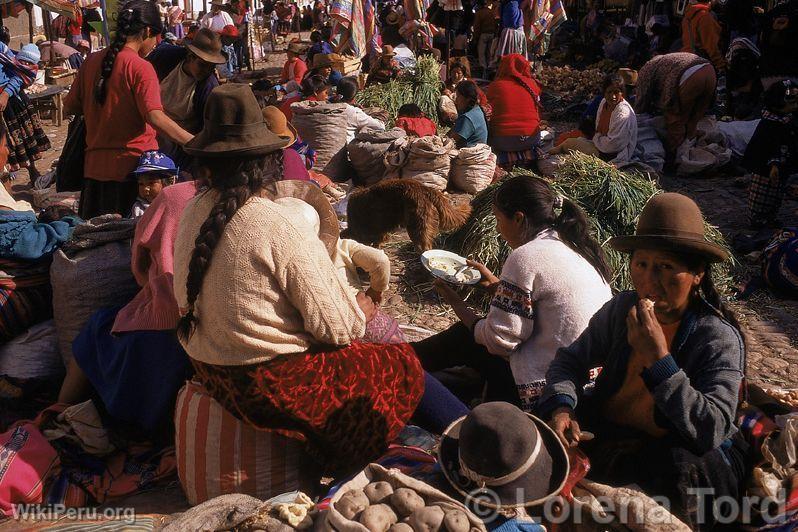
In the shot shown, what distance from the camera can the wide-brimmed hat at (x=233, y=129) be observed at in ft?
7.38

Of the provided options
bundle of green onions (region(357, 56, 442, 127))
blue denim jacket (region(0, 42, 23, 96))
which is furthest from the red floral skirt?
bundle of green onions (region(357, 56, 442, 127))

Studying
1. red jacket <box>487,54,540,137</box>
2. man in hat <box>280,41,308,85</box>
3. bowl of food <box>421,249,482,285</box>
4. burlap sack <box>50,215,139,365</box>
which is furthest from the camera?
man in hat <box>280,41,308,85</box>

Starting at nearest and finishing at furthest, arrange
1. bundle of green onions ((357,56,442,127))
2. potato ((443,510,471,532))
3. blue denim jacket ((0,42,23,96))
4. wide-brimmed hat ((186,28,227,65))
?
1. potato ((443,510,471,532))
2. wide-brimmed hat ((186,28,227,65))
3. blue denim jacket ((0,42,23,96))
4. bundle of green onions ((357,56,442,127))

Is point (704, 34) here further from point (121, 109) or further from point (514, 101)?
point (121, 109)

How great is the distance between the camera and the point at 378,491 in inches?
77.8

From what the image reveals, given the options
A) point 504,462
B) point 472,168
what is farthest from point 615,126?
point 504,462

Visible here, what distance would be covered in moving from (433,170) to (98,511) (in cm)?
463

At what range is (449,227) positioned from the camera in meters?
5.38

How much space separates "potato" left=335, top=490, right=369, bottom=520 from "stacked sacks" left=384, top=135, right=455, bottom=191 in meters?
4.91

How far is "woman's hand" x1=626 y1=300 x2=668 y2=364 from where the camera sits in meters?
1.98

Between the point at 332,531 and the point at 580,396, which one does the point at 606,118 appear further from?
the point at 332,531

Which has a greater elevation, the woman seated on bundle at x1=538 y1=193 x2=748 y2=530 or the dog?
the woman seated on bundle at x1=538 y1=193 x2=748 y2=530

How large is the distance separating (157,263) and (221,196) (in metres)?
0.97

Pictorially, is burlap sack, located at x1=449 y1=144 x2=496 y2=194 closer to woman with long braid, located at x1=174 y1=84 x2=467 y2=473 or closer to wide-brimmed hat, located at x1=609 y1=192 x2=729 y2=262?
woman with long braid, located at x1=174 y1=84 x2=467 y2=473
